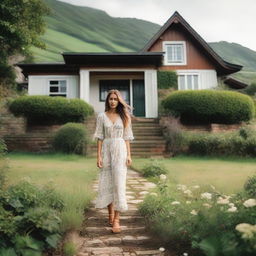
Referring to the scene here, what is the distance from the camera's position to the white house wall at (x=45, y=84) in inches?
787

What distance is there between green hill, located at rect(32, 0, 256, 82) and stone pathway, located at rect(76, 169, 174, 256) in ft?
208

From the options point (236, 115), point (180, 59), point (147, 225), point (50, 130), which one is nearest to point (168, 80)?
point (180, 59)

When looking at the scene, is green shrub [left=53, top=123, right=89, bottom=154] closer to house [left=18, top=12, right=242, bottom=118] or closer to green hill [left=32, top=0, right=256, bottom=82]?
house [left=18, top=12, right=242, bottom=118]

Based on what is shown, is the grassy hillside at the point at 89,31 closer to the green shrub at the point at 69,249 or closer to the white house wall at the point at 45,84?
the white house wall at the point at 45,84

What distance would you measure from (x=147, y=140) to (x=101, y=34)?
85.2 meters

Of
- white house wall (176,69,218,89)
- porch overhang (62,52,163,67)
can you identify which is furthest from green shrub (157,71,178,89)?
porch overhang (62,52,163,67)

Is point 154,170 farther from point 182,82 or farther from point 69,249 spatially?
point 182,82

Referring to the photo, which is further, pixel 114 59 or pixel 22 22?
pixel 114 59

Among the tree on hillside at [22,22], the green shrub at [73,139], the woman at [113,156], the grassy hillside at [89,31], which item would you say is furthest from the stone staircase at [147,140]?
the grassy hillside at [89,31]

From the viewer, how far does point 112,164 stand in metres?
4.17

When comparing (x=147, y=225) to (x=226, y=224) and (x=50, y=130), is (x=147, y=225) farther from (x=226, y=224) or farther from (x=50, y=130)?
(x=50, y=130)

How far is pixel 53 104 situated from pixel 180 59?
33.0 feet

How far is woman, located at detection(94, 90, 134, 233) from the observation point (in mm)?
4086

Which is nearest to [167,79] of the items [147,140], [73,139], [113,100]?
[147,140]
